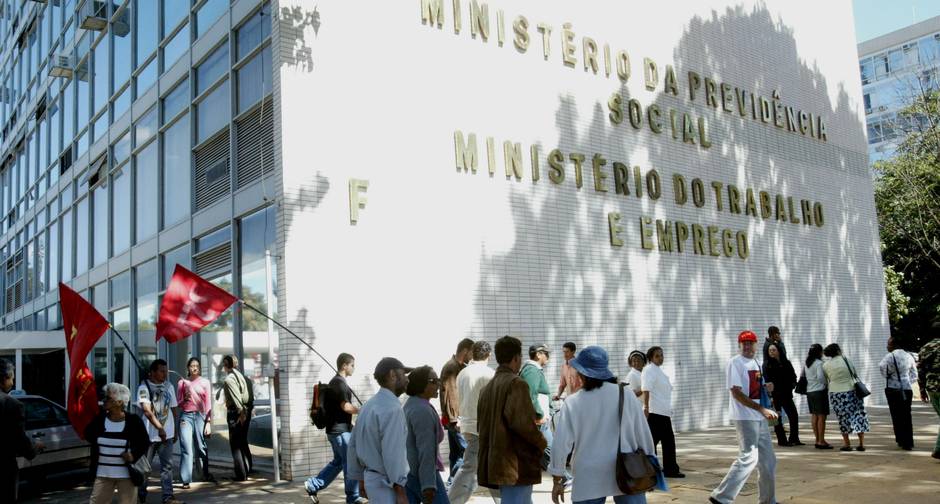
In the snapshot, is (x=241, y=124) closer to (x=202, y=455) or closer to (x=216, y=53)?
(x=216, y=53)

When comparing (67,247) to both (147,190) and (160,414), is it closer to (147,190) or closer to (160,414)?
(147,190)

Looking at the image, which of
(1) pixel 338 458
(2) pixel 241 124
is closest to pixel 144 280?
(2) pixel 241 124

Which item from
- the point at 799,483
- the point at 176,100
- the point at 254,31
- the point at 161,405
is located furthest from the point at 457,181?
the point at 799,483

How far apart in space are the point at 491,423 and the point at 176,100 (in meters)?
11.6

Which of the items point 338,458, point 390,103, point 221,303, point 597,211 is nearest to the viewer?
point 338,458

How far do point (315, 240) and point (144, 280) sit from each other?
6.26m

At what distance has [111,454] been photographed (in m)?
6.99

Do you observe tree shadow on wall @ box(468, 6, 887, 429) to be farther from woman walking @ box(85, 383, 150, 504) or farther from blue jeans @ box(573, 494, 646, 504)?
blue jeans @ box(573, 494, 646, 504)

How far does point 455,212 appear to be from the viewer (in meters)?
13.3

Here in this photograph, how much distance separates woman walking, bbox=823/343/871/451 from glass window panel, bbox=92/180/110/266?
14.6 metres

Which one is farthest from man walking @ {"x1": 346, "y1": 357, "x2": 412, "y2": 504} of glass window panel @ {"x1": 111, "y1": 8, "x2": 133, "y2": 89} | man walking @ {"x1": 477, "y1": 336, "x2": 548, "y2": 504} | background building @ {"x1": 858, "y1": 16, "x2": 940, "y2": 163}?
background building @ {"x1": 858, "y1": 16, "x2": 940, "y2": 163}

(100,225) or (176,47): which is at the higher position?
(176,47)

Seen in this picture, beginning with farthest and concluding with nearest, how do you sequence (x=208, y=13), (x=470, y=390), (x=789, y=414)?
(x=208, y=13) → (x=789, y=414) → (x=470, y=390)

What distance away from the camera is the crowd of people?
18.6ft
